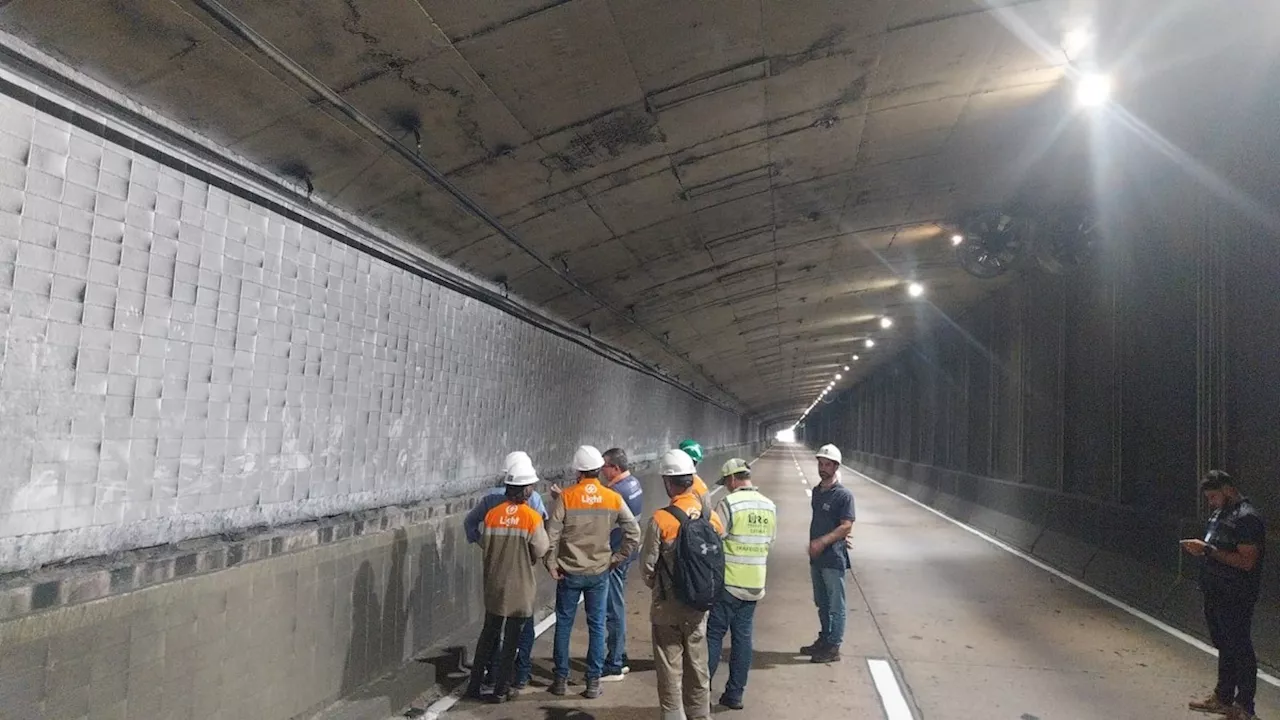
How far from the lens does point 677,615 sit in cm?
532

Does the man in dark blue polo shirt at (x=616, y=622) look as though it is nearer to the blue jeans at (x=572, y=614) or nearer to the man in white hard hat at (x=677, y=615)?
the blue jeans at (x=572, y=614)

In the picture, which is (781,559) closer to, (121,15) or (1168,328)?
(1168,328)

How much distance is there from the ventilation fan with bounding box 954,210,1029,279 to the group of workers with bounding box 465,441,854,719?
290 inches

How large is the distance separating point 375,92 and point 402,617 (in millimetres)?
3903

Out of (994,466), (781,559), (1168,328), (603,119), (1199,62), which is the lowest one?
(781,559)

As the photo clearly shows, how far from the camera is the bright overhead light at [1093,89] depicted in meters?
7.27

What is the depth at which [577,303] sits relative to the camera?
11852mm

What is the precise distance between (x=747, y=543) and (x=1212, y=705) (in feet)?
12.0

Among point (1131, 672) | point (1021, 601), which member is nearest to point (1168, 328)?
point (1021, 601)

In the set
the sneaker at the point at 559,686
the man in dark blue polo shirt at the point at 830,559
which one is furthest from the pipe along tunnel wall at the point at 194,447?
the man in dark blue polo shirt at the point at 830,559

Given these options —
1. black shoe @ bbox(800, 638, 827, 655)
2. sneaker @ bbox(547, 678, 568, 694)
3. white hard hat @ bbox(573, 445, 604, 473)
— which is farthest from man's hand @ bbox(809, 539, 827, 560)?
sneaker @ bbox(547, 678, 568, 694)

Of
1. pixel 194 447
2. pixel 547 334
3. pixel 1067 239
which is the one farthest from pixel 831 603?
pixel 1067 239

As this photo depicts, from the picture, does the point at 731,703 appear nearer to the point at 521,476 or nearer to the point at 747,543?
the point at 747,543

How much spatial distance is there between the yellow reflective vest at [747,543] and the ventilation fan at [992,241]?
7612mm
